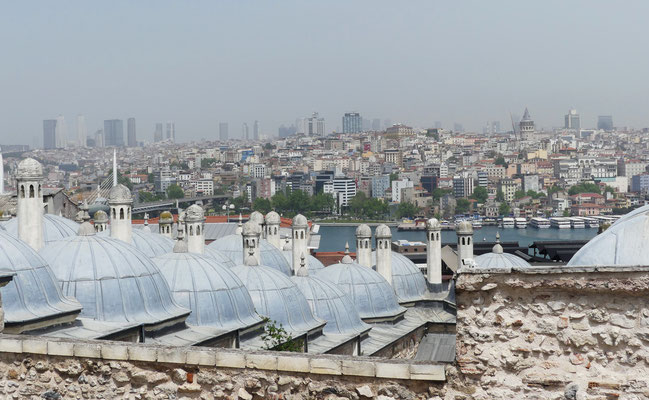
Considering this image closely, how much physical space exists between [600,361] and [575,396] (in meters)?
0.13

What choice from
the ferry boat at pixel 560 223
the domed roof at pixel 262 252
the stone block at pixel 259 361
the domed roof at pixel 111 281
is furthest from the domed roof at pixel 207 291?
the ferry boat at pixel 560 223

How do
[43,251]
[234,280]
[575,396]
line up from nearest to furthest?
[575,396] < [43,251] < [234,280]

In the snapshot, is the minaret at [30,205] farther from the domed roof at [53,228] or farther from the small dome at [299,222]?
the small dome at [299,222]

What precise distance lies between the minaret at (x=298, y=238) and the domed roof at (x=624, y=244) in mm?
7701

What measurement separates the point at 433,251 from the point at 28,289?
7792 millimetres

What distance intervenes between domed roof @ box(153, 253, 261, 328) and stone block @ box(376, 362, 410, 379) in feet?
15.9

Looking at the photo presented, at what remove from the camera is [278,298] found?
29.1 feet

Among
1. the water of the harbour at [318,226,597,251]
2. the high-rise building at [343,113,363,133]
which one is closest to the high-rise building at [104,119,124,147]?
the high-rise building at [343,113,363,133]

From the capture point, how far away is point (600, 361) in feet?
9.46

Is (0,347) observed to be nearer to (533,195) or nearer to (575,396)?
(575,396)

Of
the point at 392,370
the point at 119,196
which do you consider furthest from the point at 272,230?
the point at 392,370

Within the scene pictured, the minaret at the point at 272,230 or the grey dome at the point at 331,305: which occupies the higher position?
the minaret at the point at 272,230

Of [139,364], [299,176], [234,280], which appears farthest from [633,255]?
[299,176]

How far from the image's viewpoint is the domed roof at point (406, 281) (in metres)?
12.4
